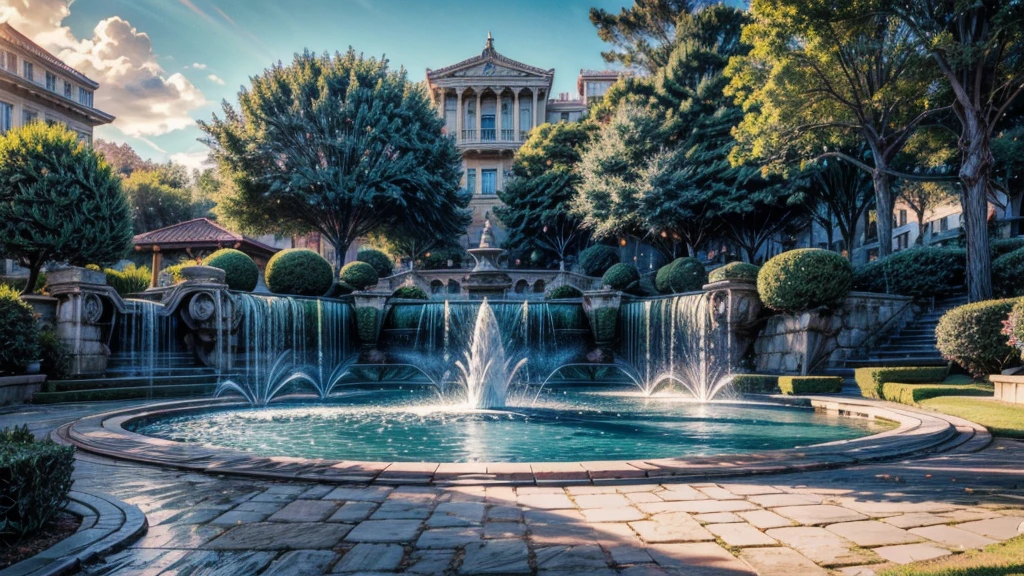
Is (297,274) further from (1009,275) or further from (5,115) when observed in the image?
(5,115)

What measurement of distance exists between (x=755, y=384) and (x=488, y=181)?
3859cm

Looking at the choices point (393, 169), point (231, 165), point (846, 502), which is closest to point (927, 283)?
point (846, 502)

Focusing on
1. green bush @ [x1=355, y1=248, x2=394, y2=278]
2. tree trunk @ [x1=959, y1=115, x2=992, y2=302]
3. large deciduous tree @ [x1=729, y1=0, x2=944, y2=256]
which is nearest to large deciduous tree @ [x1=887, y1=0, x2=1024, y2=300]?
tree trunk @ [x1=959, y1=115, x2=992, y2=302]

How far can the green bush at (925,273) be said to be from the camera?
16.9m

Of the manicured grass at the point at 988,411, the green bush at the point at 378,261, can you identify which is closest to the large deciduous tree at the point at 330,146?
the green bush at the point at 378,261

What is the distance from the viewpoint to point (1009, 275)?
16172 mm

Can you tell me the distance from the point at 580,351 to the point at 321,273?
1057 centimetres

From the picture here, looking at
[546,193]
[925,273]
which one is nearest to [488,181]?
[546,193]

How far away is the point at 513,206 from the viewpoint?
39.2 metres

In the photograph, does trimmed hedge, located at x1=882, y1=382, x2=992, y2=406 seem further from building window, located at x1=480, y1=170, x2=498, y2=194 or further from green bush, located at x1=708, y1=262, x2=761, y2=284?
building window, located at x1=480, y1=170, x2=498, y2=194

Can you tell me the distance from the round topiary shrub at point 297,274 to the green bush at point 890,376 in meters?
18.6

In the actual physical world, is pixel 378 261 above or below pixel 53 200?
below

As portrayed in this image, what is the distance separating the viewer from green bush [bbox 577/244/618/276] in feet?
112

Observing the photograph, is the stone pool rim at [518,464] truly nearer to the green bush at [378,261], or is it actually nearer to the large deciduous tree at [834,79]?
the large deciduous tree at [834,79]
